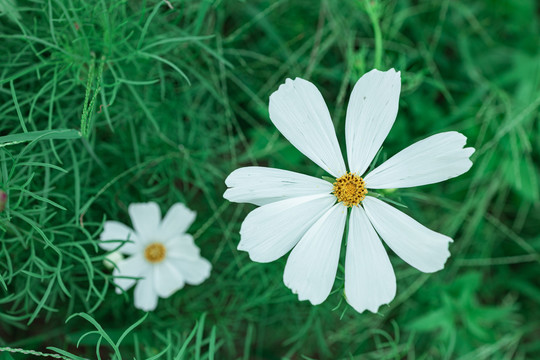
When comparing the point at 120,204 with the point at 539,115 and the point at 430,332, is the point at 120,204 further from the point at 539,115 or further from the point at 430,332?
the point at 539,115

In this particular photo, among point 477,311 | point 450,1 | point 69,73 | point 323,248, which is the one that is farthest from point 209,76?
point 477,311

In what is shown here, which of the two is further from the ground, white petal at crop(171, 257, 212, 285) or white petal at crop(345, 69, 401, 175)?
white petal at crop(345, 69, 401, 175)

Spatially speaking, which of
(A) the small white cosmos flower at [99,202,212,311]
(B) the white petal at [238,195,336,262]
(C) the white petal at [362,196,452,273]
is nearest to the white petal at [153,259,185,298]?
(A) the small white cosmos flower at [99,202,212,311]

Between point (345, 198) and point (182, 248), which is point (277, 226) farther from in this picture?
point (182, 248)

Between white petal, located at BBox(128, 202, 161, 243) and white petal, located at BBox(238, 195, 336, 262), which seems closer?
white petal, located at BBox(238, 195, 336, 262)

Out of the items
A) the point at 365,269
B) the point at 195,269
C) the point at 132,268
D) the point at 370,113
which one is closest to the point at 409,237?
the point at 365,269

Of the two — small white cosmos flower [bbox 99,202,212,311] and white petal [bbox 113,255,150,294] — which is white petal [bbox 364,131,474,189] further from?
white petal [bbox 113,255,150,294]

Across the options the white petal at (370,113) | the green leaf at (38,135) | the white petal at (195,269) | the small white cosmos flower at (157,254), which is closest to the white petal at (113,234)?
the small white cosmos flower at (157,254)
